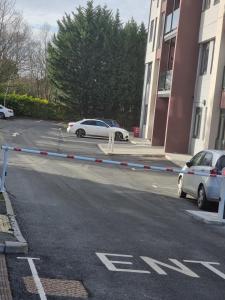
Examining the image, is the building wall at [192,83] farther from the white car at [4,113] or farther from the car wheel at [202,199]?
the white car at [4,113]

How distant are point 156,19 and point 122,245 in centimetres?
4313

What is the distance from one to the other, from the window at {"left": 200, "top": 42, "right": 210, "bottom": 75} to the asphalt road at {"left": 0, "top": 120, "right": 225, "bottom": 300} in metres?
17.5

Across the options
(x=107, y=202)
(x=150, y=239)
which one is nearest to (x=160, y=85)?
(x=107, y=202)

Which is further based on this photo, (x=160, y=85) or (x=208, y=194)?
(x=160, y=85)

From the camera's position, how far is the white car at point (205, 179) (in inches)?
583

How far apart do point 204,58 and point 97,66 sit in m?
33.3

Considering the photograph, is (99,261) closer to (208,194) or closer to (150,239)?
(150,239)

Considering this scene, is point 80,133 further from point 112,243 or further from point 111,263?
point 111,263

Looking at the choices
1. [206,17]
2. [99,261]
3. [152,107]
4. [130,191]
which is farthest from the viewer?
[152,107]

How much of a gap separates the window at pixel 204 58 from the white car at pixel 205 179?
1851 cm

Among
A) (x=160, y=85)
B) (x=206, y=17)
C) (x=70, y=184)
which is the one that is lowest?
(x=70, y=184)

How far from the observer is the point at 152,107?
48531 millimetres

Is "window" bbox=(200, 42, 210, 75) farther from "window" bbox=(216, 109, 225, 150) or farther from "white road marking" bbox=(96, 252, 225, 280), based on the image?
"white road marking" bbox=(96, 252, 225, 280)

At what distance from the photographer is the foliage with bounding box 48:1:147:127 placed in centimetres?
6688
